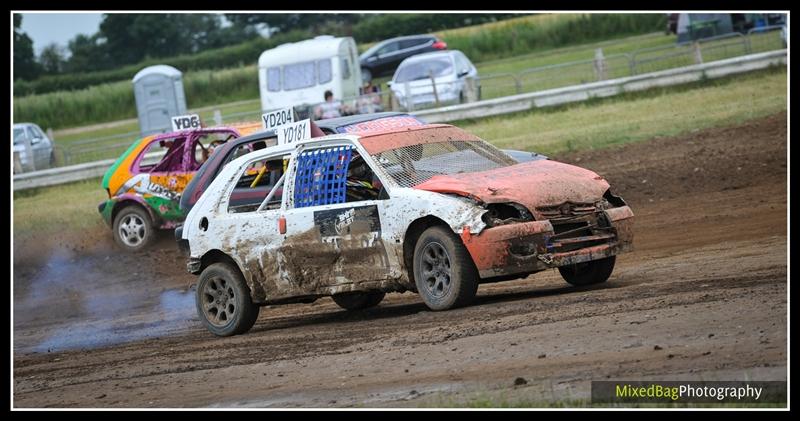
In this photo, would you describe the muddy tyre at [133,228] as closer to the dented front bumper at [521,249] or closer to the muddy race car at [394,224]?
the muddy race car at [394,224]

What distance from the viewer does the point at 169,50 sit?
227 feet

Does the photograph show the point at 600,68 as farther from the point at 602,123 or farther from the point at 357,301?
the point at 357,301

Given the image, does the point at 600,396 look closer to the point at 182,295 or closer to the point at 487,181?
the point at 487,181

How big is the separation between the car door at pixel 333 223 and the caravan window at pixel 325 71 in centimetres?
2473

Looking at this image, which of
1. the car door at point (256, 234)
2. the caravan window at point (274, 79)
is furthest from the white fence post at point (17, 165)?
the car door at point (256, 234)

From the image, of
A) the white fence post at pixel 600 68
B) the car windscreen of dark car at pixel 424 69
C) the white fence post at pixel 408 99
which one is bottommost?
the white fence post at pixel 408 99

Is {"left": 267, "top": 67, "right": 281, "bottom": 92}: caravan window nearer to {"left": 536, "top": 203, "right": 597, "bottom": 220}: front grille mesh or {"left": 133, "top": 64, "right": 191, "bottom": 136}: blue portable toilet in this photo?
{"left": 133, "top": 64, "right": 191, "bottom": 136}: blue portable toilet

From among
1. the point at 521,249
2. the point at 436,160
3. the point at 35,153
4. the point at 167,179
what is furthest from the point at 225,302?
the point at 35,153

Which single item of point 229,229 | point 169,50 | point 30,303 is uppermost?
point 169,50

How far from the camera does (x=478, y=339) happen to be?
822 centimetres

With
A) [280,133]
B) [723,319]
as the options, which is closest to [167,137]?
[280,133]

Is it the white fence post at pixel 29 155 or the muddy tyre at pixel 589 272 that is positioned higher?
the white fence post at pixel 29 155

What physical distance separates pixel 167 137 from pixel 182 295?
3603mm

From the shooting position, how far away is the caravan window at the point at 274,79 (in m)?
35.5
